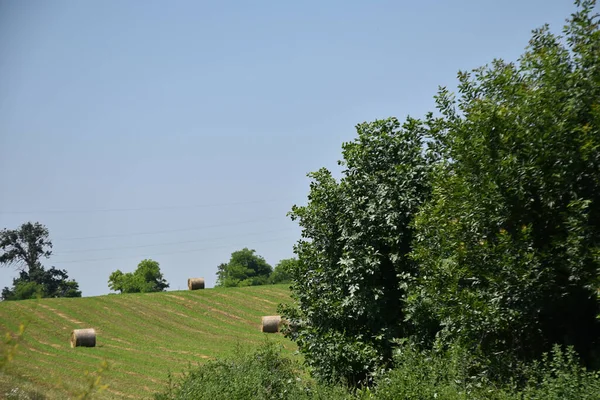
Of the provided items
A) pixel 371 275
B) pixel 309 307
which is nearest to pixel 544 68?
pixel 371 275

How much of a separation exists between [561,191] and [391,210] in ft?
22.3

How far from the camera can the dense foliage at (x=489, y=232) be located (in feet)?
46.6

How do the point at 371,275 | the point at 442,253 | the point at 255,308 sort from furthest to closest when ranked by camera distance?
the point at 255,308, the point at 371,275, the point at 442,253

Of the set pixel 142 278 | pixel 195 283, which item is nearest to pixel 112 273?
pixel 142 278

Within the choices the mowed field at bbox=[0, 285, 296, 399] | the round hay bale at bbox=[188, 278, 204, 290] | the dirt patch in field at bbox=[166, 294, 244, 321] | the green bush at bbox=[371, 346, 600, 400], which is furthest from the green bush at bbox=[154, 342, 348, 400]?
the round hay bale at bbox=[188, 278, 204, 290]

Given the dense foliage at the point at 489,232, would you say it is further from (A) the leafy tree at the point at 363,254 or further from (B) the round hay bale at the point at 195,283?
(B) the round hay bale at the point at 195,283

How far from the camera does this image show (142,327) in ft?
136

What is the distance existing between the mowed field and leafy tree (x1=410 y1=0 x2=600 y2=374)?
7.74 metres

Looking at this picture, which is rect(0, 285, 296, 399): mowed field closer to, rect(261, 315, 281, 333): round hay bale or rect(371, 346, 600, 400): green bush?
rect(261, 315, 281, 333): round hay bale

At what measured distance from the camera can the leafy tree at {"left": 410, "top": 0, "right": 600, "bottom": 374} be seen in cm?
1407

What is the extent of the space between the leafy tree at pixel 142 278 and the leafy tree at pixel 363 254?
93.7 metres

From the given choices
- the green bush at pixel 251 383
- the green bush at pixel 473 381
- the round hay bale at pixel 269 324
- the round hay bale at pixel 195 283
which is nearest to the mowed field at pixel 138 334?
the round hay bale at pixel 269 324

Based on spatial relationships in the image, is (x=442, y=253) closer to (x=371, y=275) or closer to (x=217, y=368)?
(x=371, y=275)

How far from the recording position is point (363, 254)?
813 inches
